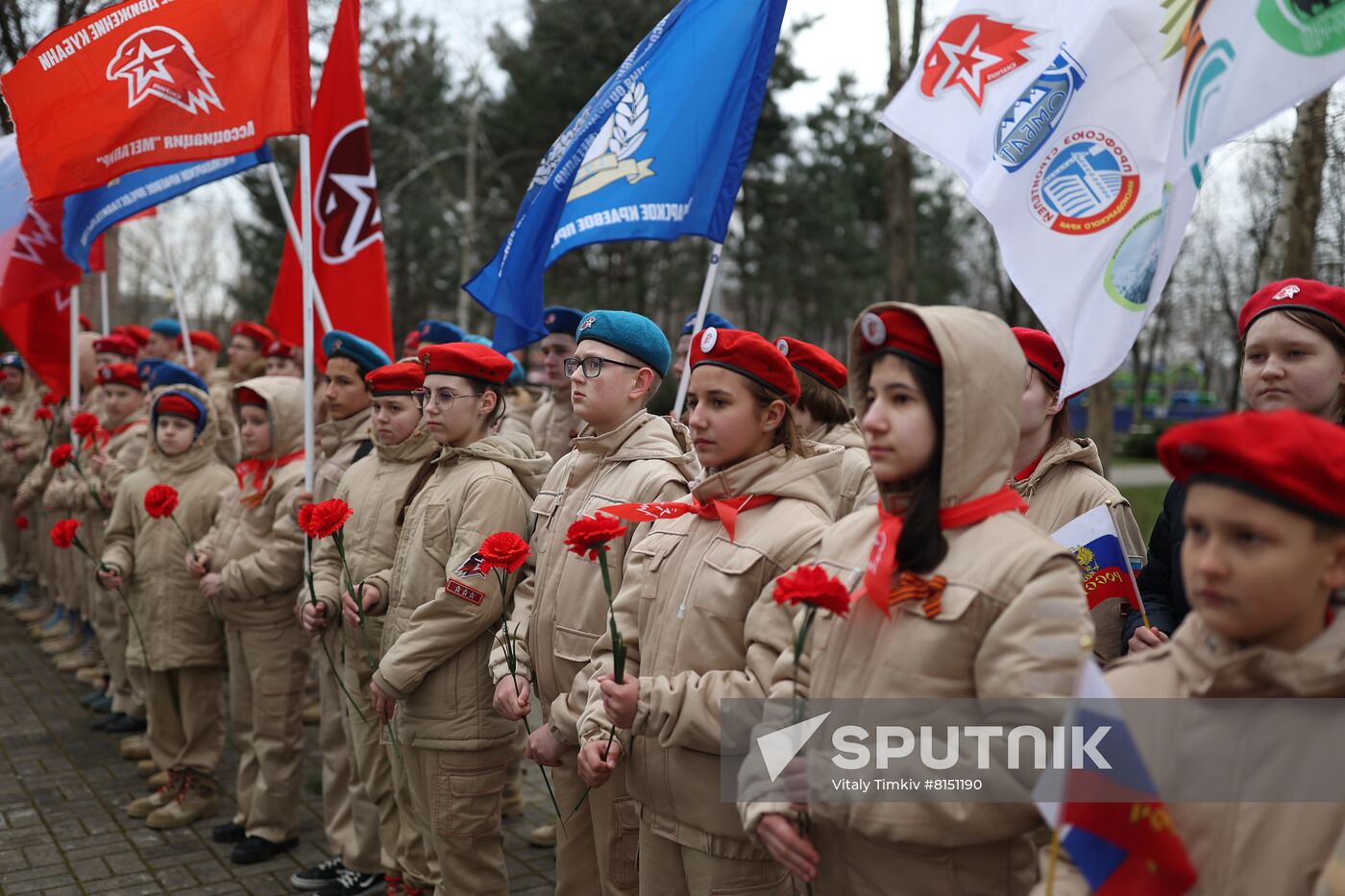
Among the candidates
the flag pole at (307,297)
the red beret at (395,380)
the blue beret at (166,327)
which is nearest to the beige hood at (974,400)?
the red beret at (395,380)

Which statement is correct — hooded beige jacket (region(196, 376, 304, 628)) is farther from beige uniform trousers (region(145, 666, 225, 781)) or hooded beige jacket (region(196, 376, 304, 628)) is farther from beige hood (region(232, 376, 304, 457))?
beige uniform trousers (region(145, 666, 225, 781))

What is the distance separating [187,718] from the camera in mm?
6238

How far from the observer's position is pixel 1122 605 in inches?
131

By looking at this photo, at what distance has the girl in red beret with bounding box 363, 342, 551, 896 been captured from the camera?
430 cm

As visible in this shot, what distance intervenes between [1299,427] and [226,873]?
5437mm

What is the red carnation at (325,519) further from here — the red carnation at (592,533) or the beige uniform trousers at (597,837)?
the red carnation at (592,533)

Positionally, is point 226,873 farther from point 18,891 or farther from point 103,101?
point 103,101

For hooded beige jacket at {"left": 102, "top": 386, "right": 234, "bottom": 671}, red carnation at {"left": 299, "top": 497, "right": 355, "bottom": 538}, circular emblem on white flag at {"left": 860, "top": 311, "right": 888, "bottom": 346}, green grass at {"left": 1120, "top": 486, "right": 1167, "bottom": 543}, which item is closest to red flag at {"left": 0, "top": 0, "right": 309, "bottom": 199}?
hooded beige jacket at {"left": 102, "top": 386, "right": 234, "bottom": 671}

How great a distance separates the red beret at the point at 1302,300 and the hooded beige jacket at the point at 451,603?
A: 290 cm

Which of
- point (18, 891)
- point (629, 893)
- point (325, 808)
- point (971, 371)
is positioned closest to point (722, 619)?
point (971, 371)

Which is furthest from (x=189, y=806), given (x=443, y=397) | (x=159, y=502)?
(x=443, y=397)

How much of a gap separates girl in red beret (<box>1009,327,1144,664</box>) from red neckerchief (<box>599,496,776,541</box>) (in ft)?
3.15

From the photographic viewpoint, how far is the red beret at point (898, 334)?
2.44 metres

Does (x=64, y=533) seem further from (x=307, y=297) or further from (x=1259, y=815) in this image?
(x=1259, y=815)
